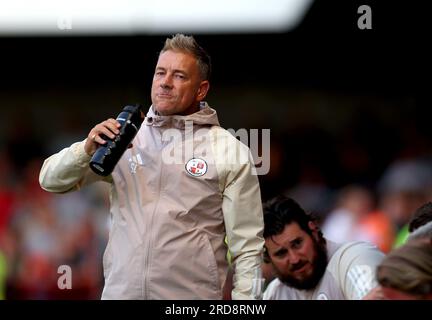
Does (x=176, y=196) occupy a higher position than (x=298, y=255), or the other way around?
(x=176, y=196)

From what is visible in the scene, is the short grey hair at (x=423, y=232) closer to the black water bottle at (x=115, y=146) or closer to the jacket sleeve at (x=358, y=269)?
the jacket sleeve at (x=358, y=269)

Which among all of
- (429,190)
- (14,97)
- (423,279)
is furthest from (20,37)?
(423,279)

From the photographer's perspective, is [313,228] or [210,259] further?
[313,228]

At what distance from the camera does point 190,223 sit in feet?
13.5

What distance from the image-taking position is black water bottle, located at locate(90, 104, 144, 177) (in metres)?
3.90

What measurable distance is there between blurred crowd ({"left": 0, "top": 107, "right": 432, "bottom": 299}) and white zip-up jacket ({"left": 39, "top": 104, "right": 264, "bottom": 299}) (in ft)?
9.32

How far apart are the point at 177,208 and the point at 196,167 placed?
0.19m

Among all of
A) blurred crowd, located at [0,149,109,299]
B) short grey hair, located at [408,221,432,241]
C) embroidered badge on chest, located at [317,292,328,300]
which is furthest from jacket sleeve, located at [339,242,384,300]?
blurred crowd, located at [0,149,109,299]

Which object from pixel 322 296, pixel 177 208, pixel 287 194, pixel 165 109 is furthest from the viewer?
pixel 287 194

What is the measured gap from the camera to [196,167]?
4.16m

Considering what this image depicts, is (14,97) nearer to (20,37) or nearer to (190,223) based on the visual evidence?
(20,37)

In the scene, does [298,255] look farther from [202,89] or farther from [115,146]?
[115,146]

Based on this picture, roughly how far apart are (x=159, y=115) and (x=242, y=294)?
0.79 metres

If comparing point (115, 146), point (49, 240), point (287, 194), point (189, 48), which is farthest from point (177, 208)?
point (49, 240)
